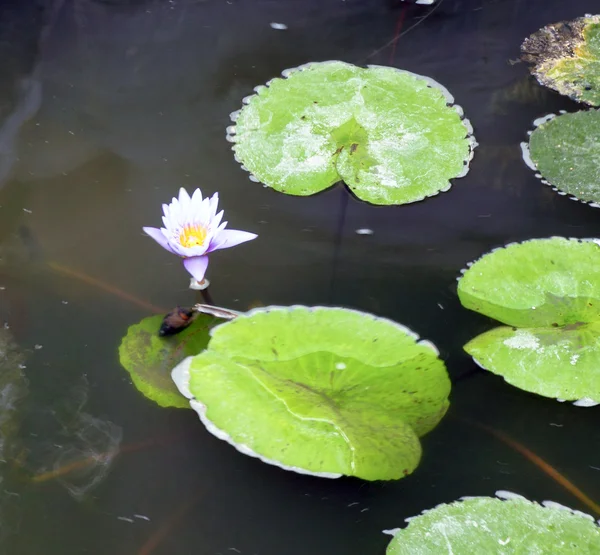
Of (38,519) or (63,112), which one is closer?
(38,519)

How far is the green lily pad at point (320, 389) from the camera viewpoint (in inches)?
57.2

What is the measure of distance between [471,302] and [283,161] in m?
0.80

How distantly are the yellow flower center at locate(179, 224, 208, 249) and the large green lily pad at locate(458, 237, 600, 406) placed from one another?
76cm

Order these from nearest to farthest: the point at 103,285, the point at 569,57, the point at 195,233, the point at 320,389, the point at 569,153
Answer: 1. the point at 320,389
2. the point at 195,233
3. the point at 103,285
4. the point at 569,153
5. the point at 569,57

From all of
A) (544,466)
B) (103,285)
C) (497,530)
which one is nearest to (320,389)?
(497,530)

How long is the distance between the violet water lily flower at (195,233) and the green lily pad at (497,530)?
83 centimetres

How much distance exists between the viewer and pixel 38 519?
5.26 feet

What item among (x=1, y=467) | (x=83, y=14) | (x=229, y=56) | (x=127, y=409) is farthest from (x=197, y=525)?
(x=83, y=14)

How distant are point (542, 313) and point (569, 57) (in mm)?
1288

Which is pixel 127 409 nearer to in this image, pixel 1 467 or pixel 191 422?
pixel 191 422

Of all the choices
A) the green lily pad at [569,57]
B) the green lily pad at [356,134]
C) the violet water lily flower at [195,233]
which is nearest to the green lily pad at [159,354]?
the violet water lily flower at [195,233]

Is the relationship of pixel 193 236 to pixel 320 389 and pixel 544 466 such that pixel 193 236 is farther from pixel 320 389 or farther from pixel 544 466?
pixel 544 466

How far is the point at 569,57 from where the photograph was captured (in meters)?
2.46

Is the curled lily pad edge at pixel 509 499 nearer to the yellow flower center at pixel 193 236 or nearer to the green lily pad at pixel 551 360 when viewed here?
the green lily pad at pixel 551 360
